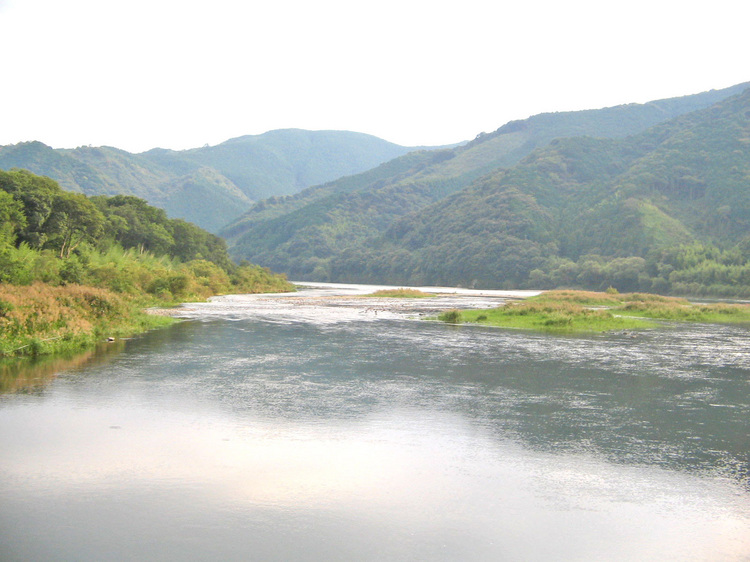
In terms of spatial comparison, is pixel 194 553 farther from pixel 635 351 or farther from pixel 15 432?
pixel 635 351

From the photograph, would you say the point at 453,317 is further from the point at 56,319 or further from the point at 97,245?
the point at 97,245

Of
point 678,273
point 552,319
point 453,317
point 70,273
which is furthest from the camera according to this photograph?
point 678,273

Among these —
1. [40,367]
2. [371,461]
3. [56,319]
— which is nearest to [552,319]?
[56,319]

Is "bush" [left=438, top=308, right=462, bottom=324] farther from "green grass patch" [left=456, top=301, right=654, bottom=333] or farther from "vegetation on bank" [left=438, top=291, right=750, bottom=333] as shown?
"green grass patch" [left=456, top=301, right=654, bottom=333]

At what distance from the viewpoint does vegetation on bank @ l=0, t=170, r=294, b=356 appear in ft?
83.9

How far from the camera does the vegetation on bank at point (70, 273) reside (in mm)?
25578

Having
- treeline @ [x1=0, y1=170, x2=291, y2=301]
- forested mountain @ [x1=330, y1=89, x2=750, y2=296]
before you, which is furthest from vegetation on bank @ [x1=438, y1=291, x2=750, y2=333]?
forested mountain @ [x1=330, y1=89, x2=750, y2=296]

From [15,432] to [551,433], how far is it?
11612 mm

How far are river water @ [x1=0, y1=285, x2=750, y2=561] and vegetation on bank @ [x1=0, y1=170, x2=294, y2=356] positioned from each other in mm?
3778

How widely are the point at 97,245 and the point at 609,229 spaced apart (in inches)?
4754

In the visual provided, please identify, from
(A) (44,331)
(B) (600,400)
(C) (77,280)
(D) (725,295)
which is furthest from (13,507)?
(D) (725,295)

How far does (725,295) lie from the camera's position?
9688 centimetres

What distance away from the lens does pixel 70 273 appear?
34.3m

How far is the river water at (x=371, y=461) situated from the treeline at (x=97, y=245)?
42.9 ft
